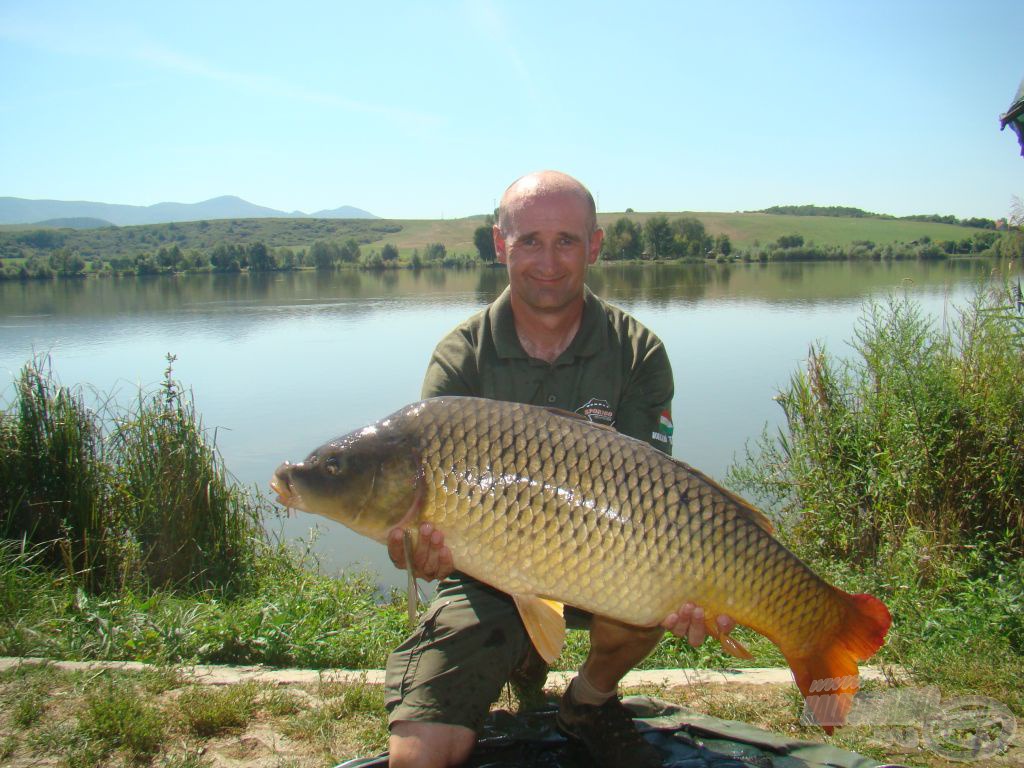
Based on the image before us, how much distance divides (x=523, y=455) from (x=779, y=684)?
3.89ft

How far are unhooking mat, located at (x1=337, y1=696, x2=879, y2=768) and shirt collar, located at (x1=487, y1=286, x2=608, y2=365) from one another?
951 millimetres

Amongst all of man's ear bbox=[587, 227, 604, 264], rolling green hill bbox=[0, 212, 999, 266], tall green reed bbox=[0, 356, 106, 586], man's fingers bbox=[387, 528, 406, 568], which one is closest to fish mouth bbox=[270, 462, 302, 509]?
man's fingers bbox=[387, 528, 406, 568]

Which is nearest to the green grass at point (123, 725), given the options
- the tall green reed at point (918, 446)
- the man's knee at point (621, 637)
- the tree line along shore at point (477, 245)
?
the man's knee at point (621, 637)

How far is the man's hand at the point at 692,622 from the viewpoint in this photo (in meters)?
1.59

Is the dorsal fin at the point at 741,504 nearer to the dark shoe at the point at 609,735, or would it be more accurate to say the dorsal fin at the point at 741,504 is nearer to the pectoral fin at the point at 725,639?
the pectoral fin at the point at 725,639

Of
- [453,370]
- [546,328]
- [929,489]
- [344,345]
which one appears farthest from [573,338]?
[344,345]

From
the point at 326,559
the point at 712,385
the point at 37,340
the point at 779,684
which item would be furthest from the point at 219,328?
the point at 779,684

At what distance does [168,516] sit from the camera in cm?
351

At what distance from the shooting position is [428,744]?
166 cm

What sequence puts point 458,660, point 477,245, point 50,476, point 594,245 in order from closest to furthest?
point 458,660 → point 594,245 → point 50,476 → point 477,245

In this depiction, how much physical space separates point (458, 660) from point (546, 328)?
0.92 meters

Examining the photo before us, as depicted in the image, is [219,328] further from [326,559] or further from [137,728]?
[137,728]

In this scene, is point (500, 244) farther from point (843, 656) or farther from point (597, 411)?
point (843, 656)

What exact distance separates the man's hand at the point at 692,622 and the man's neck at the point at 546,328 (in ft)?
2.67
